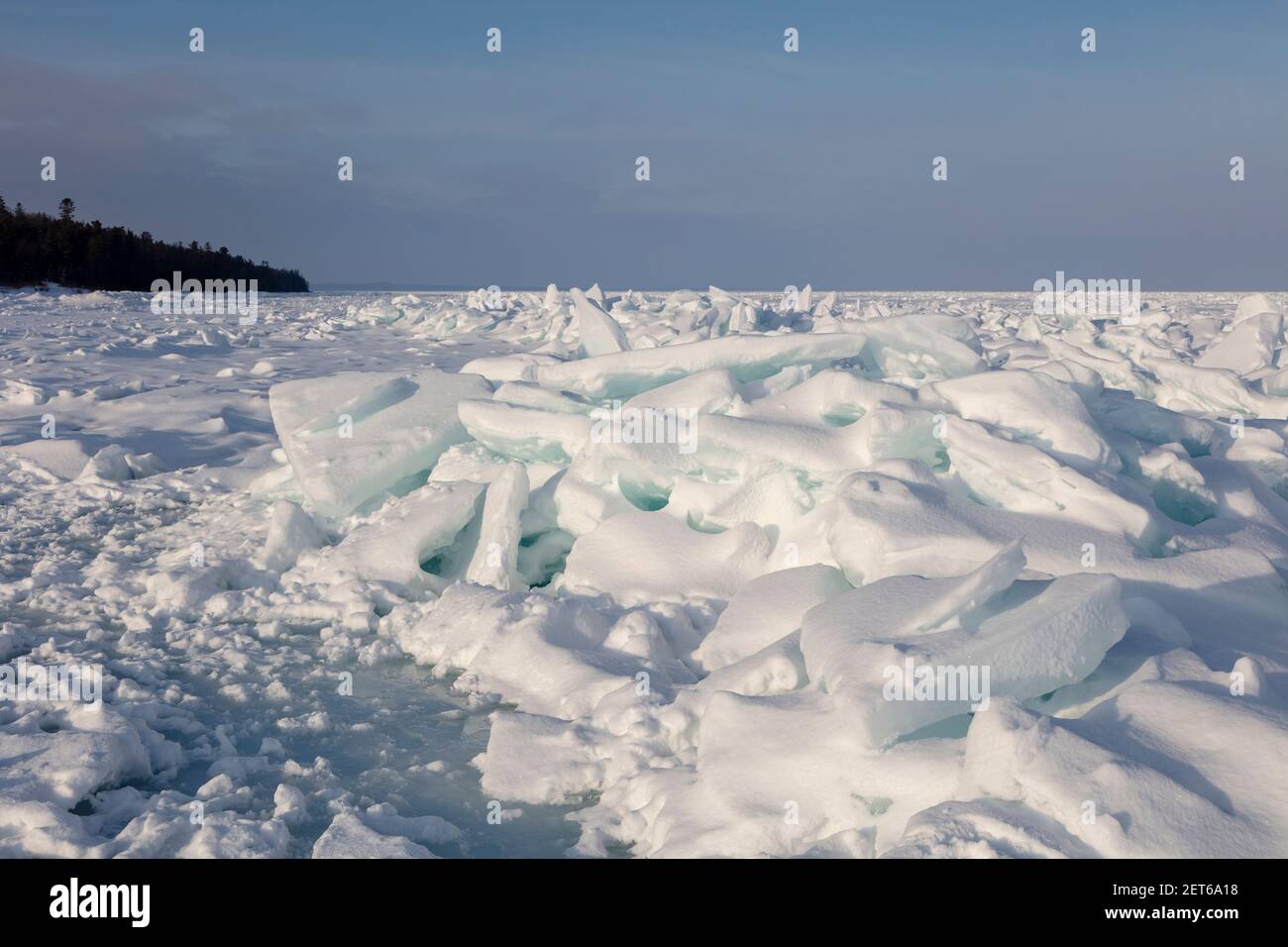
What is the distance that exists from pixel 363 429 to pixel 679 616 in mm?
3093

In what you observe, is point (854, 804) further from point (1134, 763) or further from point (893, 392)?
point (893, 392)

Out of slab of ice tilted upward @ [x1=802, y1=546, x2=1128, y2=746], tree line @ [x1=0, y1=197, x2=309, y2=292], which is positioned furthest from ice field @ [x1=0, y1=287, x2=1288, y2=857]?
tree line @ [x1=0, y1=197, x2=309, y2=292]

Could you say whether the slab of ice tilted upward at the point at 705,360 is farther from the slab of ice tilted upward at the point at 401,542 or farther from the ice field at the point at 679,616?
the slab of ice tilted upward at the point at 401,542

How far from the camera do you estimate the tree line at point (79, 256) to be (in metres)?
29.0

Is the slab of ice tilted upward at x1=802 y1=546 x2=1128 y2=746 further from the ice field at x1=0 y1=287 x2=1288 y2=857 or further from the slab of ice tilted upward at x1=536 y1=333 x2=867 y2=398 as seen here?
the slab of ice tilted upward at x1=536 y1=333 x2=867 y2=398

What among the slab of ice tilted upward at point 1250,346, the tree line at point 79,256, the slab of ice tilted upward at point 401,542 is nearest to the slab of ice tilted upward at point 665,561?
the slab of ice tilted upward at point 401,542

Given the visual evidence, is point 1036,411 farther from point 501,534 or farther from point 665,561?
point 501,534

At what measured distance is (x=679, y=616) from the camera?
14.5 feet

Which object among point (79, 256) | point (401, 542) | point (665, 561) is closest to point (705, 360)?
point (665, 561)

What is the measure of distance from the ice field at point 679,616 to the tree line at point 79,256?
26.3 m

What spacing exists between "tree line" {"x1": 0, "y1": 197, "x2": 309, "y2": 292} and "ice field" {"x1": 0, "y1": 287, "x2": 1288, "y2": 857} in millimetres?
26261
